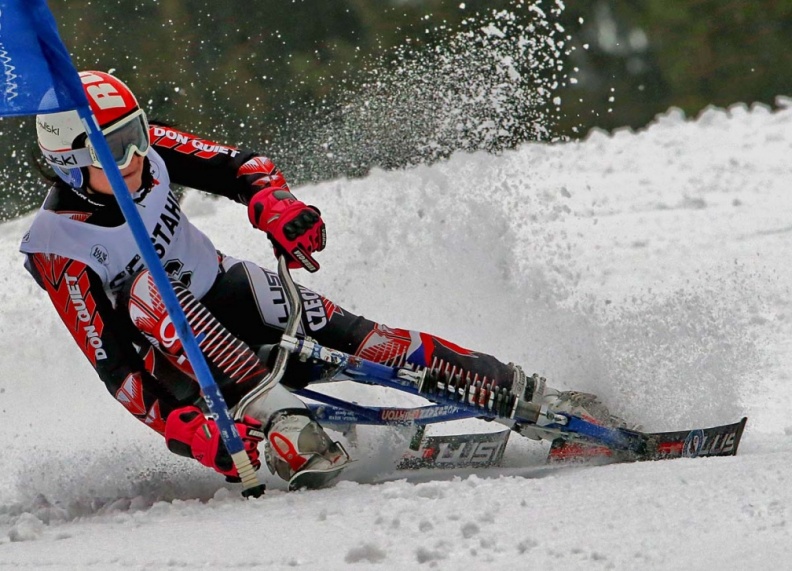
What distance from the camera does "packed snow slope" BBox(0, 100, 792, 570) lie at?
7.73ft

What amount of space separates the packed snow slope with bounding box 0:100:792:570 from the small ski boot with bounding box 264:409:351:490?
9 cm

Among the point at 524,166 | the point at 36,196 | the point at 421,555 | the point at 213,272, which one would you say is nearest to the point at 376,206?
the point at 524,166

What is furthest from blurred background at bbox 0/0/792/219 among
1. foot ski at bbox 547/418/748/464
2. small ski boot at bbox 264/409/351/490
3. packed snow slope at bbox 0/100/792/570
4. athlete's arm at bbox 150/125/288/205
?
small ski boot at bbox 264/409/351/490

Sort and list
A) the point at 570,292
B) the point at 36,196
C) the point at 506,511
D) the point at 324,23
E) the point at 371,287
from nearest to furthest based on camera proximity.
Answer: the point at 506,511
the point at 570,292
the point at 371,287
the point at 36,196
the point at 324,23

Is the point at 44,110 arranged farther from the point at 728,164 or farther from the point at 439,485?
the point at 728,164

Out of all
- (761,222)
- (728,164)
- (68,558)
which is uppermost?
(728,164)

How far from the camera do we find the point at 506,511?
8.14ft

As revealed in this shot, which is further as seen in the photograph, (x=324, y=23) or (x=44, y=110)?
(x=324, y=23)

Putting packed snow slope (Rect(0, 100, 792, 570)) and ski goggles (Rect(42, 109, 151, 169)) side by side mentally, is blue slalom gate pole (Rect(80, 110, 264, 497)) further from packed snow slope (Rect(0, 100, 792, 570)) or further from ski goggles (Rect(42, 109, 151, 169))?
ski goggles (Rect(42, 109, 151, 169))

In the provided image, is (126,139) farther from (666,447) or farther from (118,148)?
(666,447)

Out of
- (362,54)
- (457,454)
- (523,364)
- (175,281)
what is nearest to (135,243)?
(175,281)

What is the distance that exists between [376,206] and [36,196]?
7771 mm

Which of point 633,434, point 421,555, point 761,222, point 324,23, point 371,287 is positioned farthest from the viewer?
point 324,23

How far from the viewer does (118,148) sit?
3090mm
